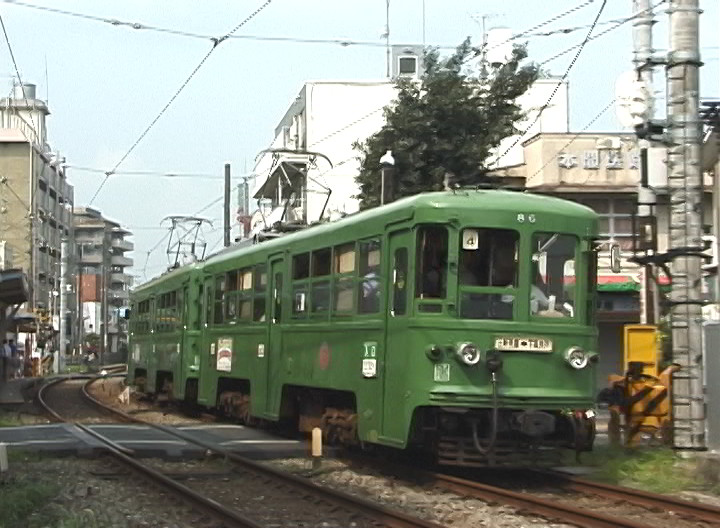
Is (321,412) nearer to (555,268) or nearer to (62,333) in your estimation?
(555,268)

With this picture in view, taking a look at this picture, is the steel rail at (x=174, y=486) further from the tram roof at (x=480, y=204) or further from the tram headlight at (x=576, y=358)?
the tram headlight at (x=576, y=358)

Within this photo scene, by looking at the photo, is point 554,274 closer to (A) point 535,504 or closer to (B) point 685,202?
(B) point 685,202

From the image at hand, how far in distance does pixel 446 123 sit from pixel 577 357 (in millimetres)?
16144

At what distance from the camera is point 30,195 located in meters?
76.1

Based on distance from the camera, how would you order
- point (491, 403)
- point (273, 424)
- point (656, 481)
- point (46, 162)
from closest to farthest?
1. point (491, 403)
2. point (656, 481)
3. point (273, 424)
4. point (46, 162)

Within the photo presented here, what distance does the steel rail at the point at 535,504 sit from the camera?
9.23 meters

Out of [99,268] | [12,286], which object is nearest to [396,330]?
[12,286]

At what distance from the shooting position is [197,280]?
21.2m

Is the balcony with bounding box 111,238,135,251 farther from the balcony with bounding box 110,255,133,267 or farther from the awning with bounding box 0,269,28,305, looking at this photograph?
the awning with bounding box 0,269,28,305

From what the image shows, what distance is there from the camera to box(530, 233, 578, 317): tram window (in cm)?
1168

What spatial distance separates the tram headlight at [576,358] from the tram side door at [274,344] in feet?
16.7

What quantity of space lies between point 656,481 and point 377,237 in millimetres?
3807

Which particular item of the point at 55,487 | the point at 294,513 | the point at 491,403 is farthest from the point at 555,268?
the point at 55,487

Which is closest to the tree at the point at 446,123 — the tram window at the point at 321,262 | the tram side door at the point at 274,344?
the tram side door at the point at 274,344
